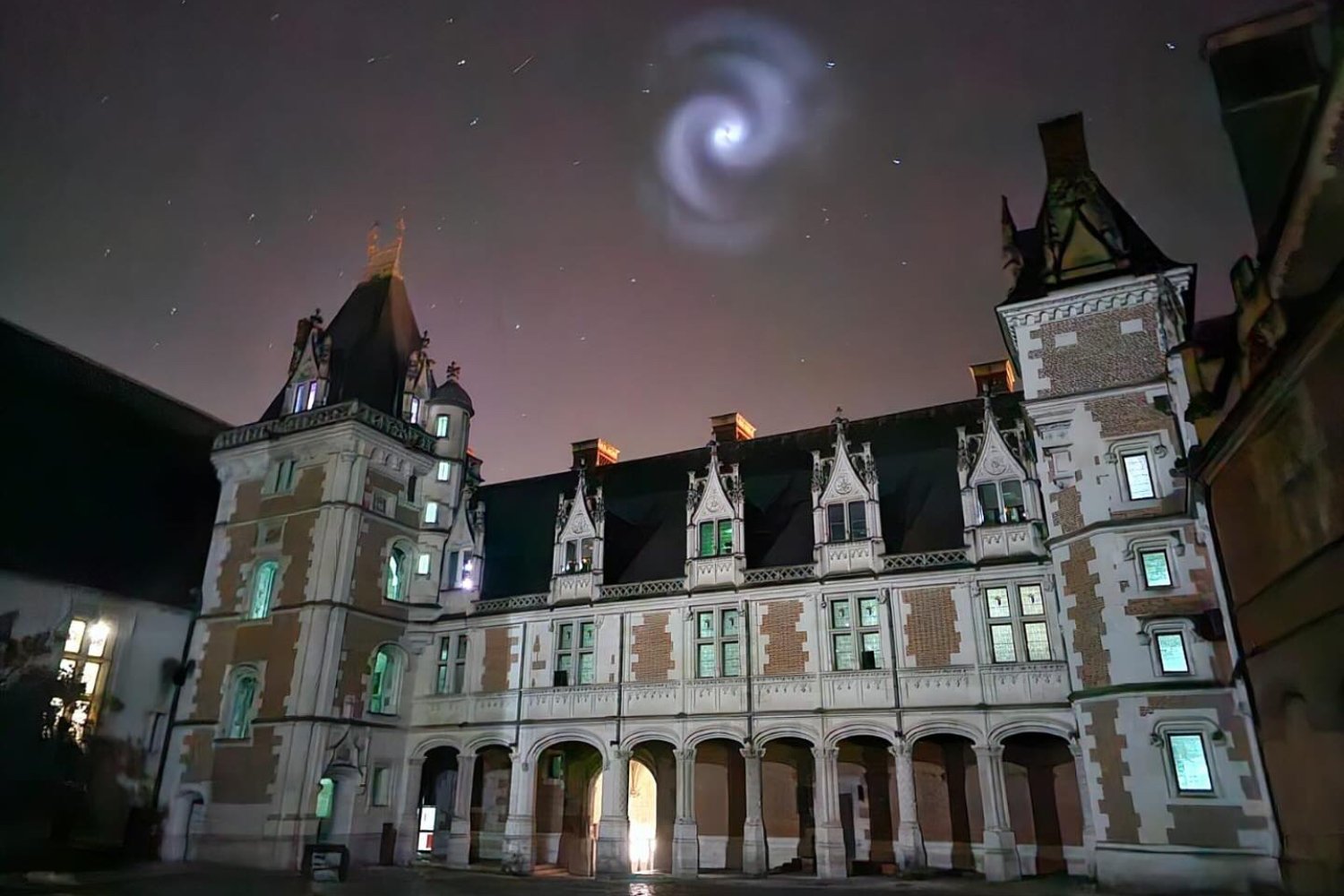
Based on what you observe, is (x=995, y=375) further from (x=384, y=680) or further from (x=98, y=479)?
(x=98, y=479)

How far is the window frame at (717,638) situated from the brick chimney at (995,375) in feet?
39.5

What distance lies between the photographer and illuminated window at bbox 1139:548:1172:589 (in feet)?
59.3

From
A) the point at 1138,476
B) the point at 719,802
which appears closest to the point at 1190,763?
the point at 1138,476

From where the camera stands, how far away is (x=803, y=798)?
25734 mm

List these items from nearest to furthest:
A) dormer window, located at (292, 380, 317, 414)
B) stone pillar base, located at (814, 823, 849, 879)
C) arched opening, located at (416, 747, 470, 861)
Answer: stone pillar base, located at (814, 823, 849, 879), arched opening, located at (416, 747, 470, 861), dormer window, located at (292, 380, 317, 414)

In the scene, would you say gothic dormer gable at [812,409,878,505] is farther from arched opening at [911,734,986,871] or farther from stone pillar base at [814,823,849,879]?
stone pillar base at [814,823,849,879]

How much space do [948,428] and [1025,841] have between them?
12.1m

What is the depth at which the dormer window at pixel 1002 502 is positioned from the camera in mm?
22188

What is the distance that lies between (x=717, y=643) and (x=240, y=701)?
15.7 m

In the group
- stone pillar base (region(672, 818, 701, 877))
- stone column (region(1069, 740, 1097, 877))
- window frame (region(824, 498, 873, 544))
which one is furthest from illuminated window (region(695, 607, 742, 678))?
stone column (region(1069, 740, 1097, 877))

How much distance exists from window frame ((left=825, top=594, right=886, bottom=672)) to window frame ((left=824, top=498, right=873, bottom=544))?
1612mm

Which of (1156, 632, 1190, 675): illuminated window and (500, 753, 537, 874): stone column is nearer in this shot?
(1156, 632, 1190, 675): illuminated window

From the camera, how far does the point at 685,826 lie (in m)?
22.9

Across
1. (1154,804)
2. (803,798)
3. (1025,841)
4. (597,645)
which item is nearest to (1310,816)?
(1154,804)
